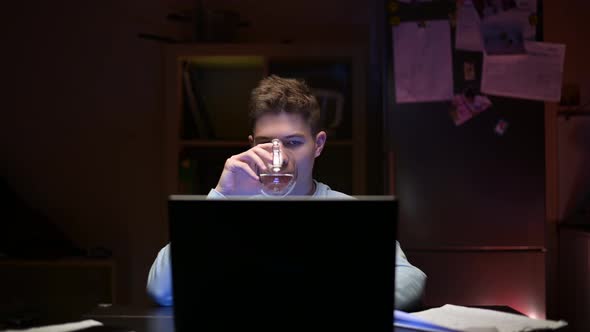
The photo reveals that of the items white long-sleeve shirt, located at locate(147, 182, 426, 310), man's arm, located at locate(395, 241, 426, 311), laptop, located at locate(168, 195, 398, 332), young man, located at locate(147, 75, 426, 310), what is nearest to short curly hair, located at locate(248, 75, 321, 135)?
young man, located at locate(147, 75, 426, 310)

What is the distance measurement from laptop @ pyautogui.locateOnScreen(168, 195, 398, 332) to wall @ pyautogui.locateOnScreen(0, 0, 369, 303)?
256cm

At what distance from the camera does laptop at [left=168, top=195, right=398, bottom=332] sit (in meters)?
0.74

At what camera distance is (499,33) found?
2.60m

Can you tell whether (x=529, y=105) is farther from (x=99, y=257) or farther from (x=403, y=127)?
(x=99, y=257)

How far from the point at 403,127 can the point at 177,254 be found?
1.94 metres

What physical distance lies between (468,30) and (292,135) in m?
1.26

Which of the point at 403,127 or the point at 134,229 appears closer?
the point at 403,127

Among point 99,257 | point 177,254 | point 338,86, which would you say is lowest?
point 99,257

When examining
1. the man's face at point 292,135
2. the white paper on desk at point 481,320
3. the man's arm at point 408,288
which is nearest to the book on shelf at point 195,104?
the man's face at point 292,135

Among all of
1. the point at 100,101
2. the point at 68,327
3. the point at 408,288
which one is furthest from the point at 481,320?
the point at 100,101

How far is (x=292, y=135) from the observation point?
5.65 feet

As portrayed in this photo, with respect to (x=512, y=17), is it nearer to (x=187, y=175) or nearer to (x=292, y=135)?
(x=292, y=135)

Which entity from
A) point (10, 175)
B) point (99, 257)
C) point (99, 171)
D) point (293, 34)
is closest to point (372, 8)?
point (293, 34)

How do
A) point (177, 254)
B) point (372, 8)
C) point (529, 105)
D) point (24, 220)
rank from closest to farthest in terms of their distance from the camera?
point (177, 254) → point (529, 105) → point (24, 220) → point (372, 8)
